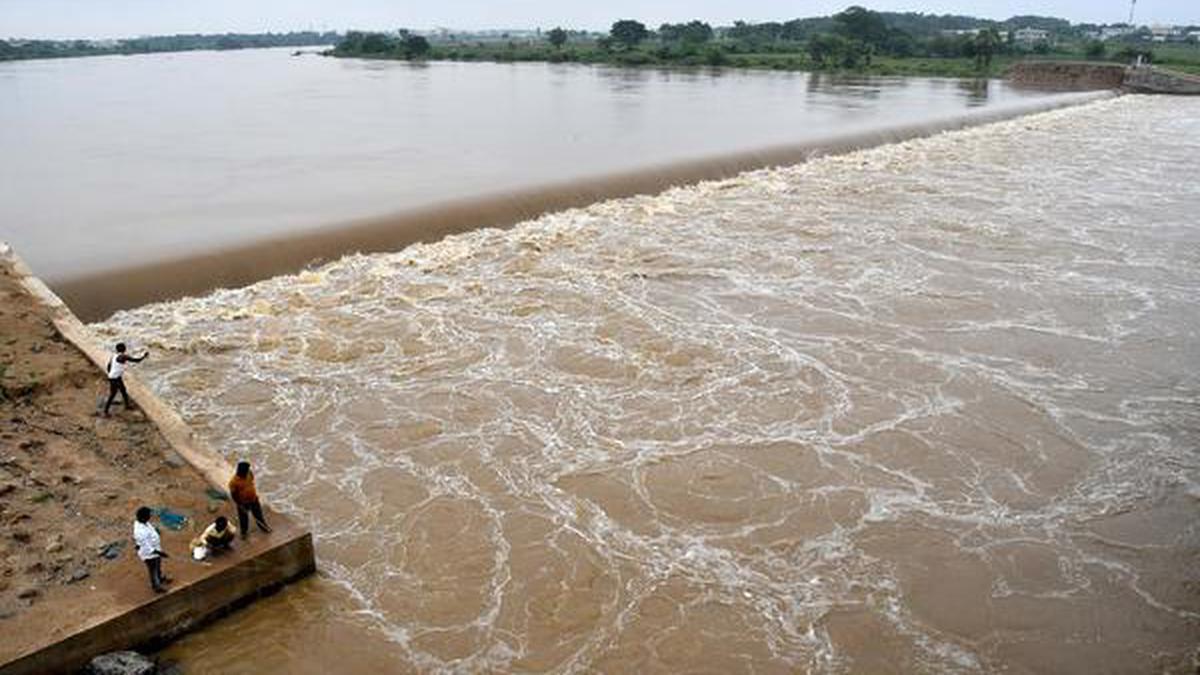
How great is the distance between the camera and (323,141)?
1093 inches

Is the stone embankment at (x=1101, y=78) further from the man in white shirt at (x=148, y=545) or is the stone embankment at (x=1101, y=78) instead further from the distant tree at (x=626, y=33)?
the man in white shirt at (x=148, y=545)

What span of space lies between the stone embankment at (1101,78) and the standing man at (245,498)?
6121cm

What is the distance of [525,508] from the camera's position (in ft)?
26.8

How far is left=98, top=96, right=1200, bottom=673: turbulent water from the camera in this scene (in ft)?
21.7

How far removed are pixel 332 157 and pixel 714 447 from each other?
19.0 m

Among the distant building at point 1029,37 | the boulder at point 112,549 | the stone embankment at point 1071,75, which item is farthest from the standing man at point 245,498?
the distant building at point 1029,37

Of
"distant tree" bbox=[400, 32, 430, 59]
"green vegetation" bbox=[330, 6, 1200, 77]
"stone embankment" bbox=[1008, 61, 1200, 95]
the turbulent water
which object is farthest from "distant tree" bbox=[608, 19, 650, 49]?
the turbulent water

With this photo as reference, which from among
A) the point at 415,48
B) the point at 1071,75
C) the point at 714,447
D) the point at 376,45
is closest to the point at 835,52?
the point at 1071,75

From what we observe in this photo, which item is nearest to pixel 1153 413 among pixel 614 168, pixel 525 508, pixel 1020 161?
pixel 525 508

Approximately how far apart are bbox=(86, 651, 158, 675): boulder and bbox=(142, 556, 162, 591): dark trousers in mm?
→ 493

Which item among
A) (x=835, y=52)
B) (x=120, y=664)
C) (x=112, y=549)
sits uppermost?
(x=835, y=52)

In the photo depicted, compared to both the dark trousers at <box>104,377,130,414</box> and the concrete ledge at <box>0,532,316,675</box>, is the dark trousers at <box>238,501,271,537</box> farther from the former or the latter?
the dark trousers at <box>104,377,130,414</box>

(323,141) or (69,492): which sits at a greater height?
(323,141)

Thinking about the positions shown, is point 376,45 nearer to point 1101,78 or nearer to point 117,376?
point 1101,78
